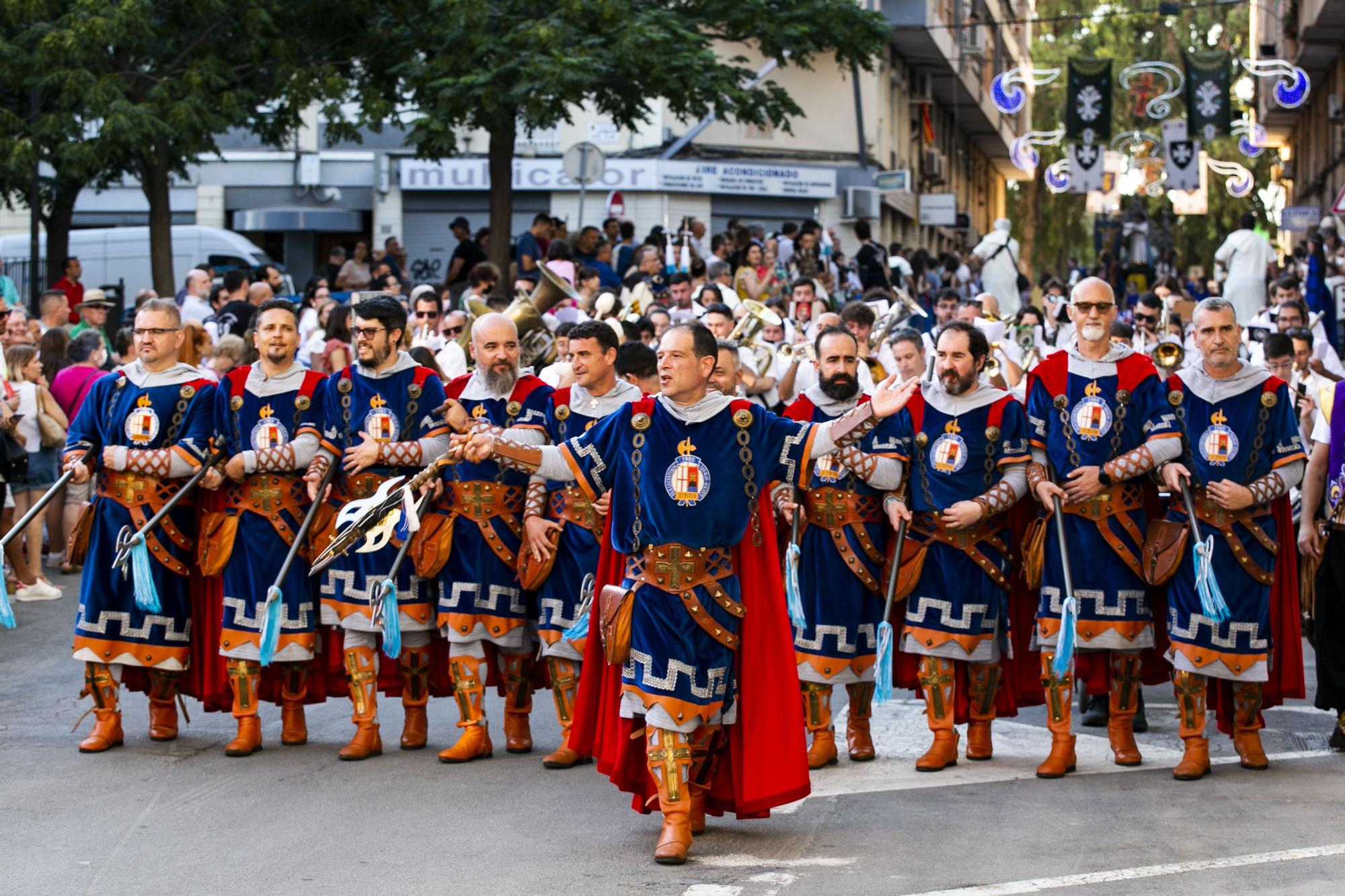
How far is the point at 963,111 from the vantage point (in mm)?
49938

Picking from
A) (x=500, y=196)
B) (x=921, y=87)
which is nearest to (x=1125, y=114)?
(x=921, y=87)

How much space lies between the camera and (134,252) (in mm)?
27016

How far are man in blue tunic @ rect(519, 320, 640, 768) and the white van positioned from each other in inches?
753

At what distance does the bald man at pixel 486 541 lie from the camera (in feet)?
27.3

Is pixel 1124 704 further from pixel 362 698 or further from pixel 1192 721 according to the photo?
pixel 362 698

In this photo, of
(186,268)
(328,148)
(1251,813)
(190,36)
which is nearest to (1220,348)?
(1251,813)

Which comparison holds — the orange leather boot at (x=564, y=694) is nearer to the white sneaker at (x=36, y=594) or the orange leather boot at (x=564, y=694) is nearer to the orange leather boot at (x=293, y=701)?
the orange leather boot at (x=293, y=701)

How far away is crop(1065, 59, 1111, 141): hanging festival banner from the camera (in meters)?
33.0

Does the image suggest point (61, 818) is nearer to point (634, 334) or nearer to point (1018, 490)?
point (1018, 490)

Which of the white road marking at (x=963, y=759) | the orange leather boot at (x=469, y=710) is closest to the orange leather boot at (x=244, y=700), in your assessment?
the orange leather boot at (x=469, y=710)

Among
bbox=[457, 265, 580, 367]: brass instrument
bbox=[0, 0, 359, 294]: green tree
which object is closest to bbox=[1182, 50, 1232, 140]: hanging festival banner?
bbox=[0, 0, 359, 294]: green tree

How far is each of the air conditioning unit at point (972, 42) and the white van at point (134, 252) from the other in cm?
2114

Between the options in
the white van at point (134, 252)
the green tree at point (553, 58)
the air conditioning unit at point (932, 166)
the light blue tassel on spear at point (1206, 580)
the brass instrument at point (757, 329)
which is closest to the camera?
the light blue tassel on spear at point (1206, 580)

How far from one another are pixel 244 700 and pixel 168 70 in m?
13.2
